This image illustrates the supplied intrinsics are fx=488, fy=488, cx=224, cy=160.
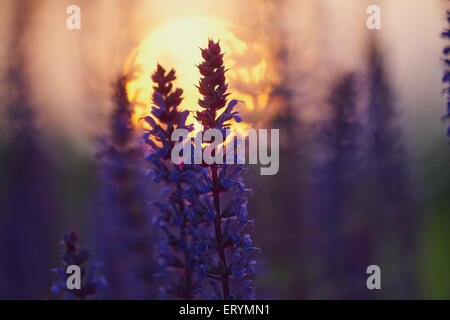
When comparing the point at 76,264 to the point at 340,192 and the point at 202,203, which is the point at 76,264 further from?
the point at 340,192

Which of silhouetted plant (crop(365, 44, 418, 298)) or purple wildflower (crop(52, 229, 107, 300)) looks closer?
purple wildflower (crop(52, 229, 107, 300))

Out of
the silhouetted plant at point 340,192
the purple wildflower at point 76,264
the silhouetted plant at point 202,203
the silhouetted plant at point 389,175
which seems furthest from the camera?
the silhouetted plant at point 389,175

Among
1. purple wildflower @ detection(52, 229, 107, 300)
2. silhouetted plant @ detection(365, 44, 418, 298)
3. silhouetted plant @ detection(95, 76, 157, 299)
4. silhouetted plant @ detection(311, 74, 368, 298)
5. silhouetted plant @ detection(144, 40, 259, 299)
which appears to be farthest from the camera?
silhouetted plant @ detection(365, 44, 418, 298)

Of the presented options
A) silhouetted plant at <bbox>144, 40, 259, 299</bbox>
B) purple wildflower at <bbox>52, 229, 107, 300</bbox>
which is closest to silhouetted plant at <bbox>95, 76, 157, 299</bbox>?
purple wildflower at <bbox>52, 229, 107, 300</bbox>

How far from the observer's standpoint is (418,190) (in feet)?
31.4

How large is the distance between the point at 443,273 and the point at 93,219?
7.15 metres

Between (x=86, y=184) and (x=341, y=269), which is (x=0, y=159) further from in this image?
(x=341, y=269)

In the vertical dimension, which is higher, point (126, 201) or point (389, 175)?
point (389, 175)

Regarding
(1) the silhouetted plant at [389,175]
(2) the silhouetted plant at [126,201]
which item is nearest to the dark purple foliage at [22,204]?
(2) the silhouetted plant at [126,201]

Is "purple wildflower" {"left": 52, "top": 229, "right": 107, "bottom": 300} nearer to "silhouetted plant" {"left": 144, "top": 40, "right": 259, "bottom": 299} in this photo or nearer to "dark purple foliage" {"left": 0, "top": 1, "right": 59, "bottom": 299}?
"silhouetted plant" {"left": 144, "top": 40, "right": 259, "bottom": 299}

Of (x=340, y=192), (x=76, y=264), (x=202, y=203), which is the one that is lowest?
(x=76, y=264)

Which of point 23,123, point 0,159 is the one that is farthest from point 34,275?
point 0,159

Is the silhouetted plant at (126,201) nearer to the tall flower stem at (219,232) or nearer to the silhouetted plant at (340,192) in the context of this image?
the tall flower stem at (219,232)

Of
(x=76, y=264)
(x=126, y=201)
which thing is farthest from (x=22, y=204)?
(x=76, y=264)
